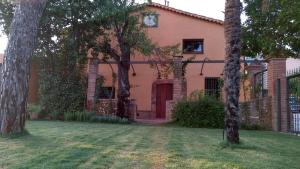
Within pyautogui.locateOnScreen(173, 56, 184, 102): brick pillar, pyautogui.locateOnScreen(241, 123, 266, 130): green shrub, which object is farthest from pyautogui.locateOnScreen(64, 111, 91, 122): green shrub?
pyautogui.locateOnScreen(241, 123, 266, 130): green shrub

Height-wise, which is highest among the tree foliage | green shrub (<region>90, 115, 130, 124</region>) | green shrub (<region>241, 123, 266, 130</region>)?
the tree foliage

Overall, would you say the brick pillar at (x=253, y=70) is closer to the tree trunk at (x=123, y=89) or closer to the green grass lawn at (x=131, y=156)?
the tree trunk at (x=123, y=89)

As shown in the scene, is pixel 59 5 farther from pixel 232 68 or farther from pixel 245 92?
pixel 232 68

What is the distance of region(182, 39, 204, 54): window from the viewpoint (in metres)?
26.1

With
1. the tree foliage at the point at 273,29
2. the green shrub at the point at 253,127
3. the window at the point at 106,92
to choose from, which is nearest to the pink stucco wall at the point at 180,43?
the window at the point at 106,92

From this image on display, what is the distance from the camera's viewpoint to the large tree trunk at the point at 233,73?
8.09 meters

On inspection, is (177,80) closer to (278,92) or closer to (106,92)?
(278,92)

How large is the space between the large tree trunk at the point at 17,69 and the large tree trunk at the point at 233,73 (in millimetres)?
4338

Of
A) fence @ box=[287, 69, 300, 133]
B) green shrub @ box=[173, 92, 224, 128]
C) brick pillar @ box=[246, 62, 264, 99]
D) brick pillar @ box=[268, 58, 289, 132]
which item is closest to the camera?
fence @ box=[287, 69, 300, 133]

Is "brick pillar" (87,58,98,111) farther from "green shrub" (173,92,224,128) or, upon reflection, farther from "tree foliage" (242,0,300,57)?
"tree foliage" (242,0,300,57)

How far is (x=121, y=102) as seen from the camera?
18906 millimetres

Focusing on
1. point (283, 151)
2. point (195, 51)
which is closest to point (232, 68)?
point (283, 151)

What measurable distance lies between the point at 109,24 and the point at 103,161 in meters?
14.4

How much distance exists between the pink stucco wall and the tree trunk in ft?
17.9
